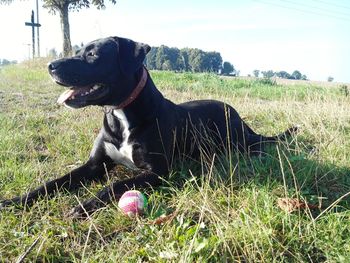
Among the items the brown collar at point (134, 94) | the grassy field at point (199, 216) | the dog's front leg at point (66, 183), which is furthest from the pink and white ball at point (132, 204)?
the brown collar at point (134, 94)

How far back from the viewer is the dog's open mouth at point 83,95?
2.94 metres

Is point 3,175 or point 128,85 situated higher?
point 128,85

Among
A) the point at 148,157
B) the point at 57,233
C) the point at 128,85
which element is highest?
the point at 128,85

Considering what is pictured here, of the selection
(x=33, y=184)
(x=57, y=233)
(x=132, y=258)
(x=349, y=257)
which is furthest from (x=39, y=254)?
(x=349, y=257)

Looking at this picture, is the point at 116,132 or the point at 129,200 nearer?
the point at 129,200

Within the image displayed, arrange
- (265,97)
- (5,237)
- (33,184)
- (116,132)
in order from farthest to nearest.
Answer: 1. (265,97)
2. (116,132)
3. (33,184)
4. (5,237)

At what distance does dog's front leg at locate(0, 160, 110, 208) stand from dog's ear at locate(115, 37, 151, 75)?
0.82m

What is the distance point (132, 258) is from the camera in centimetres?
→ 184

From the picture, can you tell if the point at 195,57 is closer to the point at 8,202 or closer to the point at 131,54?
the point at 131,54

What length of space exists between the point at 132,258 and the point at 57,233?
0.55m

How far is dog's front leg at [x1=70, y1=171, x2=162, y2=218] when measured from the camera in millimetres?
2387

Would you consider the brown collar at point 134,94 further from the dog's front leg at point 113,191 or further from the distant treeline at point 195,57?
the distant treeline at point 195,57

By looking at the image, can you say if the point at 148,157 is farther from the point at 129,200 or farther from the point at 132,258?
the point at 132,258

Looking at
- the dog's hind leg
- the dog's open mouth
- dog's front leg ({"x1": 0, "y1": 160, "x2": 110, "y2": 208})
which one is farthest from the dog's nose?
the dog's hind leg
